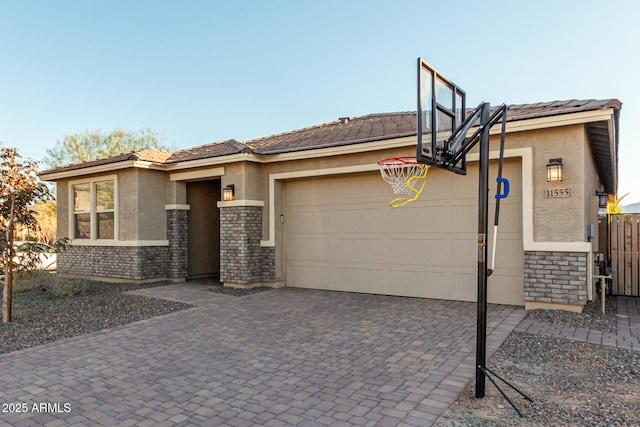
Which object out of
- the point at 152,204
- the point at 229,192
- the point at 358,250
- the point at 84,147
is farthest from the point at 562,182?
the point at 84,147

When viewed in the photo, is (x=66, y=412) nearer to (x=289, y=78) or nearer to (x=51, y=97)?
(x=289, y=78)

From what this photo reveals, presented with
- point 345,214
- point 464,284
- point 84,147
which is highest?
point 84,147

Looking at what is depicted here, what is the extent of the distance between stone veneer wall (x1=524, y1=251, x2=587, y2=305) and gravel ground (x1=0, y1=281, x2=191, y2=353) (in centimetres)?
591

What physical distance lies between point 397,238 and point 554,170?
3004 millimetres

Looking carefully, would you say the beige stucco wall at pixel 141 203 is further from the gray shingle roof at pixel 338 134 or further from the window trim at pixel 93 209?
the gray shingle roof at pixel 338 134

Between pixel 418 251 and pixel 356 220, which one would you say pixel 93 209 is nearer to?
pixel 356 220

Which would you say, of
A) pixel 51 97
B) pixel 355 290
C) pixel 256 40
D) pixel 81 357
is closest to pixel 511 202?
pixel 355 290

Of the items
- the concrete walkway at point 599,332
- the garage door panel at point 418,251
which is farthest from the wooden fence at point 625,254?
the garage door panel at point 418,251

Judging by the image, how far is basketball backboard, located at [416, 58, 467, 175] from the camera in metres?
3.59

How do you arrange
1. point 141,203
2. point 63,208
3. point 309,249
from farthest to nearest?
point 63,208 < point 141,203 < point 309,249

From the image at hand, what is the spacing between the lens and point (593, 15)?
8914mm

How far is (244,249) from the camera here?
29.8 feet

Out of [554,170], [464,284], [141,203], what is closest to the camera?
[554,170]

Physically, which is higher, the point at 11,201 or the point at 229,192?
the point at 229,192
